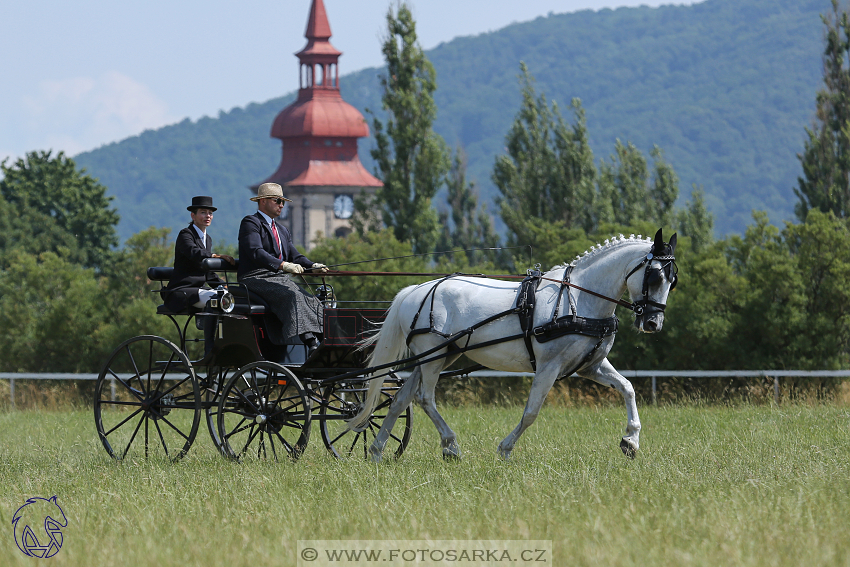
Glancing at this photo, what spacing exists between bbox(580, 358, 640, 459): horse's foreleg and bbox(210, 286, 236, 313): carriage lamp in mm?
2892

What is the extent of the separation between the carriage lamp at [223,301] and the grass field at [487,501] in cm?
123

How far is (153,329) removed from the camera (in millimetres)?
20516

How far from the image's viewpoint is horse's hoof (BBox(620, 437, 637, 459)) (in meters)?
8.16

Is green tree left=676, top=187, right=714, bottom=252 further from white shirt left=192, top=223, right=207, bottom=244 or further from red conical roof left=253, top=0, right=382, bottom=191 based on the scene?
red conical roof left=253, top=0, right=382, bottom=191

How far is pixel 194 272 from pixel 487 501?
12.8ft

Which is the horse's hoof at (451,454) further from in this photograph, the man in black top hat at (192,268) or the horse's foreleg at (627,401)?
the man in black top hat at (192,268)

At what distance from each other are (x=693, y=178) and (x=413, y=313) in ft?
640

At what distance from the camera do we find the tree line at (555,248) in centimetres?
1672

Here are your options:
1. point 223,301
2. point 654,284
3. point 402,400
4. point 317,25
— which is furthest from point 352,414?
point 317,25

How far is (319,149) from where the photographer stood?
78.0 meters

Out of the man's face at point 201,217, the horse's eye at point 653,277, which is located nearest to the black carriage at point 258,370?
the man's face at point 201,217

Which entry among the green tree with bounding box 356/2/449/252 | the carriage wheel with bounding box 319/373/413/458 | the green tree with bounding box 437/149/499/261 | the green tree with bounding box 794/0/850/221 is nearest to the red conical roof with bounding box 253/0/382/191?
the green tree with bounding box 437/149/499/261

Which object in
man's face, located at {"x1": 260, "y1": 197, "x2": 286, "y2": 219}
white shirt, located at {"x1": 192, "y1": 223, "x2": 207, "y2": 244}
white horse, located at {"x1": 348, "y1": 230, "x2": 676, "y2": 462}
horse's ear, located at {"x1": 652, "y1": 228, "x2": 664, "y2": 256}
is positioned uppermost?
man's face, located at {"x1": 260, "y1": 197, "x2": 286, "y2": 219}

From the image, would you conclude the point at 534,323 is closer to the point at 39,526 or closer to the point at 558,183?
the point at 39,526
